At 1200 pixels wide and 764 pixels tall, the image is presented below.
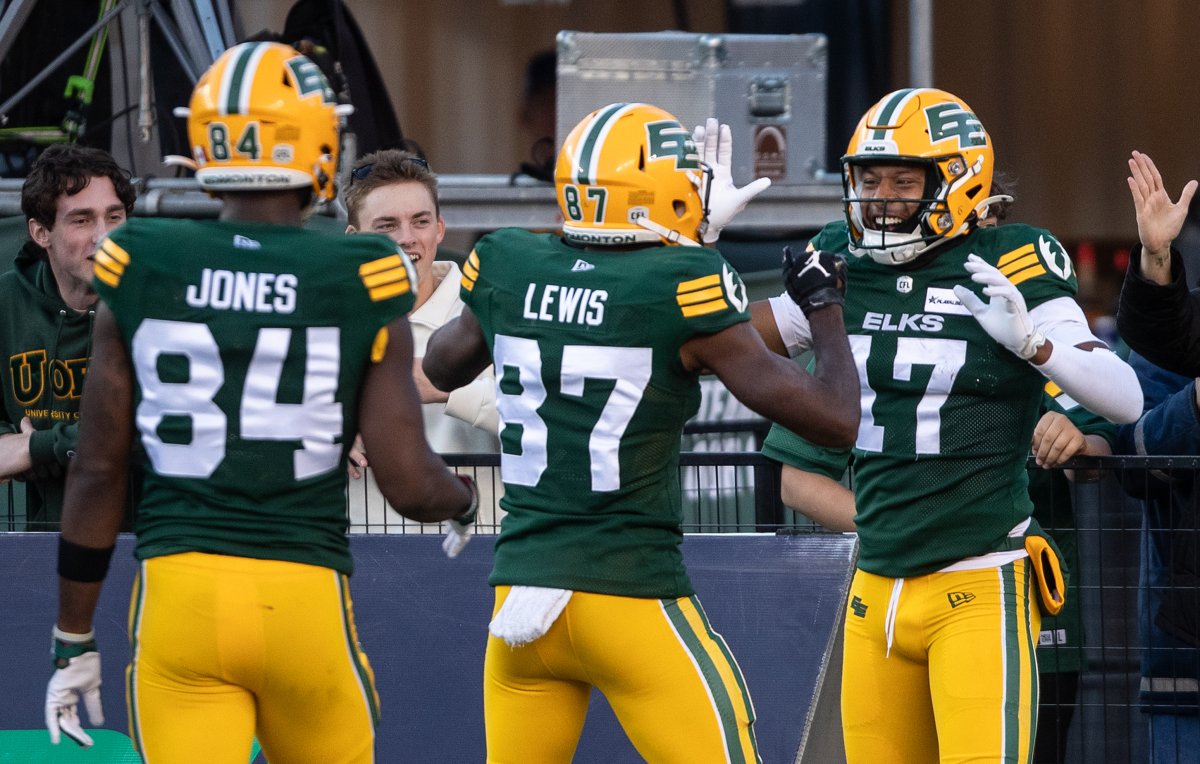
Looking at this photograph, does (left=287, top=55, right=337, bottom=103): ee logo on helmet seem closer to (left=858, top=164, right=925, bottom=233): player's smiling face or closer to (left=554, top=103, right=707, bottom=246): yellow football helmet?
(left=554, top=103, right=707, bottom=246): yellow football helmet

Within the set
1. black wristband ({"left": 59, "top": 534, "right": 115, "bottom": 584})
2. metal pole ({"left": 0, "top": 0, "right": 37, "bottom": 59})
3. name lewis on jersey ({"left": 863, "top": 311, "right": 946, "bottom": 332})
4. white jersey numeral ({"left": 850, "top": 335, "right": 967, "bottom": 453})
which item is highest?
metal pole ({"left": 0, "top": 0, "right": 37, "bottom": 59})

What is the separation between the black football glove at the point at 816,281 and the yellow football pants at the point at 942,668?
803 millimetres

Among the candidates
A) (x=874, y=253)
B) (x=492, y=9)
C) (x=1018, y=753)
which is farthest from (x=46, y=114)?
(x=1018, y=753)

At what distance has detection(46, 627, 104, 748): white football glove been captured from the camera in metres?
3.43

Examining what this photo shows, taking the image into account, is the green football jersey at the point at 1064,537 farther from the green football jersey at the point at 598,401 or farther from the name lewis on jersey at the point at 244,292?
the name lewis on jersey at the point at 244,292

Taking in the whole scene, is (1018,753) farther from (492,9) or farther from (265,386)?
(492,9)

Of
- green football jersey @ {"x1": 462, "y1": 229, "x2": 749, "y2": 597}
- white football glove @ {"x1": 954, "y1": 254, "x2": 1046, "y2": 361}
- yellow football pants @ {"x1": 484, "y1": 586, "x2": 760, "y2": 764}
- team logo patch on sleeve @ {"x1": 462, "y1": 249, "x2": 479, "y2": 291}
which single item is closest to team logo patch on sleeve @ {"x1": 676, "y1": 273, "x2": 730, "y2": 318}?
green football jersey @ {"x1": 462, "y1": 229, "x2": 749, "y2": 597}

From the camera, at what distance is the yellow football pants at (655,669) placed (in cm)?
356

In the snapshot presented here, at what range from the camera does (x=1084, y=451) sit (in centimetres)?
462

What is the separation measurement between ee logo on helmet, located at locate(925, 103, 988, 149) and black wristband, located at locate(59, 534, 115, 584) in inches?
90.3

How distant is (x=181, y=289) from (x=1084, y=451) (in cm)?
261

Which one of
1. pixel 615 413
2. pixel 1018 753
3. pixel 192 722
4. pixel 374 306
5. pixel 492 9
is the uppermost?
pixel 492 9

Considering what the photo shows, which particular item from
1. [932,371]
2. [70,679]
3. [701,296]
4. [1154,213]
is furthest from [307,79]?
[1154,213]

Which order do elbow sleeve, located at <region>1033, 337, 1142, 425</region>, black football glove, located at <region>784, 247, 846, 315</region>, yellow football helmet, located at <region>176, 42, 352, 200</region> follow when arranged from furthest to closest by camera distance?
1. elbow sleeve, located at <region>1033, 337, 1142, 425</region>
2. black football glove, located at <region>784, 247, 846, 315</region>
3. yellow football helmet, located at <region>176, 42, 352, 200</region>
